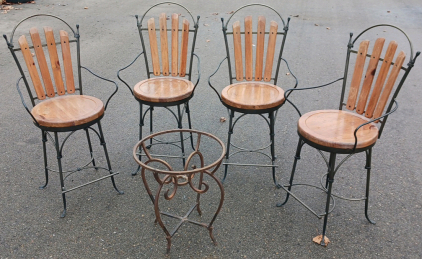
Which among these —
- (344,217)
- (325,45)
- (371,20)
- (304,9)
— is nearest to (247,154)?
(344,217)

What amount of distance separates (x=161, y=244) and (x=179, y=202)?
46cm

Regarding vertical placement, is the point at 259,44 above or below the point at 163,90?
above

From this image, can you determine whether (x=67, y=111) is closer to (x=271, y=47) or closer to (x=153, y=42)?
(x=153, y=42)

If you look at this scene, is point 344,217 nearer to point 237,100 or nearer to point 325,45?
point 237,100

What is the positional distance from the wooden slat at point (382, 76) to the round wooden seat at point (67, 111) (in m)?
1.94

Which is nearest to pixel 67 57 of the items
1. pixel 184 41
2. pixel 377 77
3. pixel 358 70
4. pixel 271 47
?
pixel 184 41

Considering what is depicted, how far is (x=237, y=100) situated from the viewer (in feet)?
9.02

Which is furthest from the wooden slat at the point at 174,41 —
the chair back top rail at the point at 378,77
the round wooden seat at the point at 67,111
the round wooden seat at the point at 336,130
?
the chair back top rail at the point at 378,77

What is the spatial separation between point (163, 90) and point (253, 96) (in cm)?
73

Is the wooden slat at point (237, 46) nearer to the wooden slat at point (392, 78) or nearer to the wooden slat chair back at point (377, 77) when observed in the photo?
the wooden slat chair back at point (377, 77)

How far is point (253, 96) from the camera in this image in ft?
9.32

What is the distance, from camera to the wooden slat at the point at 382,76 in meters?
2.37

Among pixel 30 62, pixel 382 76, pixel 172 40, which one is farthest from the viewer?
Answer: pixel 172 40

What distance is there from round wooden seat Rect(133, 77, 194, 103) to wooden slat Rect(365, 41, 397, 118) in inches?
53.5
